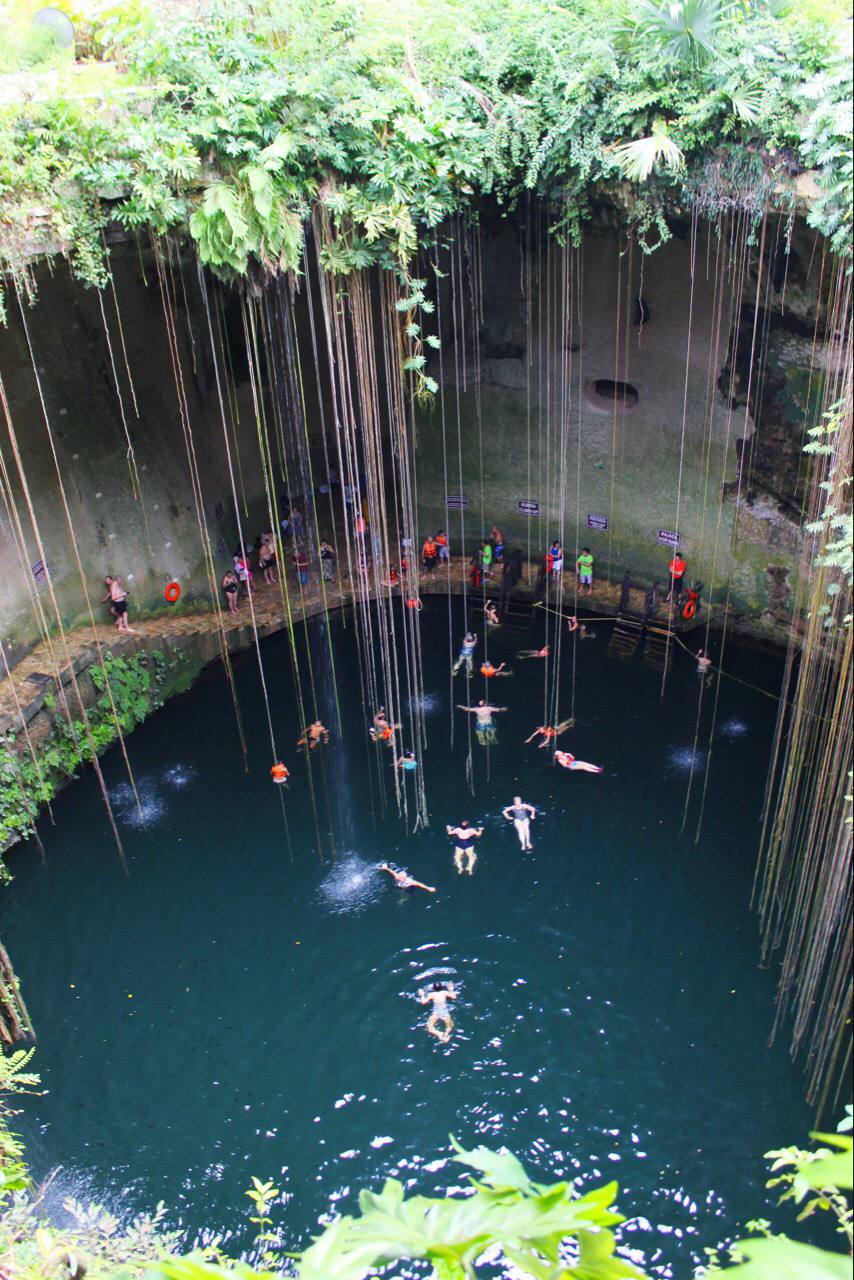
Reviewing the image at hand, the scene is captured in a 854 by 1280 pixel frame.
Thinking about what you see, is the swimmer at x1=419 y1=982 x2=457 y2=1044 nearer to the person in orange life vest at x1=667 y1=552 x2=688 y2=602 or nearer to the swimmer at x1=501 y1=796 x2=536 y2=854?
the swimmer at x1=501 y1=796 x2=536 y2=854

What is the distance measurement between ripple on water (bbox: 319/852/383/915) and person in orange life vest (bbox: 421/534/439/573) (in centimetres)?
486

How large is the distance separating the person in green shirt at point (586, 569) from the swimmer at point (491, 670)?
68.0 inches

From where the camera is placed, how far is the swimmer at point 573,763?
9.84 m

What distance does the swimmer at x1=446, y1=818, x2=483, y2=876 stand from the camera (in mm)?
8914

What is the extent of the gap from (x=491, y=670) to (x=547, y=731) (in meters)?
1.14

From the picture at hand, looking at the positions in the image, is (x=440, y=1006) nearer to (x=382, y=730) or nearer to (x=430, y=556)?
(x=382, y=730)

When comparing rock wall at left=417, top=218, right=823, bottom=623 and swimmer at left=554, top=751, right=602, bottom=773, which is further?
rock wall at left=417, top=218, right=823, bottom=623

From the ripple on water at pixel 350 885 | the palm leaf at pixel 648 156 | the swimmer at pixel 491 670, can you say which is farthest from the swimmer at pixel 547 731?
the palm leaf at pixel 648 156

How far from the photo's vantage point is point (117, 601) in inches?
446

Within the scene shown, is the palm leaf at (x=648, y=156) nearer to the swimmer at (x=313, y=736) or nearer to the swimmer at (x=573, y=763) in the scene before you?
the swimmer at (x=573, y=763)

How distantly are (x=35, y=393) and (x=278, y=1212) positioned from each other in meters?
7.26

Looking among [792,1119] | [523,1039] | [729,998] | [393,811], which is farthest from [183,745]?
[792,1119]

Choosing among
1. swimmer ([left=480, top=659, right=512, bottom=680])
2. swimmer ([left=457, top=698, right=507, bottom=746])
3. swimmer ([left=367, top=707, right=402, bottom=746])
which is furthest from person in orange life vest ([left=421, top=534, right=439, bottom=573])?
swimmer ([left=367, top=707, right=402, bottom=746])

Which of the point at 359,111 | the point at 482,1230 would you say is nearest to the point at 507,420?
the point at 359,111
